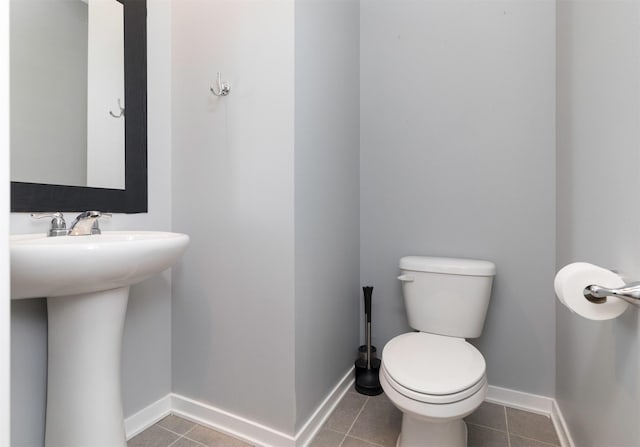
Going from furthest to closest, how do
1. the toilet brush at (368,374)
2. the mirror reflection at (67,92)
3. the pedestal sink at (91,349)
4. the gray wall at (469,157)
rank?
the toilet brush at (368,374), the gray wall at (469,157), the mirror reflection at (67,92), the pedestal sink at (91,349)

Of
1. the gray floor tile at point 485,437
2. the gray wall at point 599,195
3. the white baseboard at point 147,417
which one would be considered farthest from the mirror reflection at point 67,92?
the gray floor tile at point 485,437

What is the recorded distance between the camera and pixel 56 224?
105 centimetres

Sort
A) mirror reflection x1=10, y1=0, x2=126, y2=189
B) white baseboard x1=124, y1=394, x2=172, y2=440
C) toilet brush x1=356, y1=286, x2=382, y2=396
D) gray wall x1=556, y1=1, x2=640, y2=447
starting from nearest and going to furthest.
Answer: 1. gray wall x1=556, y1=1, x2=640, y2=447
2. mirror reflection x1=10, y1=0, x2=126, y2=189
3. white baseboard x1=124, y1=394, x2=172, y2=440
4. toilet brush x1=356, y1=286, x2=382, y2=396

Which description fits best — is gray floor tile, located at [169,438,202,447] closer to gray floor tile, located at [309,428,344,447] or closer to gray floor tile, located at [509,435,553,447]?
gray floor tile, located at [309,428,344,447]

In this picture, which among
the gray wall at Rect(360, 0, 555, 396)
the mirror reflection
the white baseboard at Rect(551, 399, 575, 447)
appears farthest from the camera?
the gray wall at Rect(360, 0, 555, 396)

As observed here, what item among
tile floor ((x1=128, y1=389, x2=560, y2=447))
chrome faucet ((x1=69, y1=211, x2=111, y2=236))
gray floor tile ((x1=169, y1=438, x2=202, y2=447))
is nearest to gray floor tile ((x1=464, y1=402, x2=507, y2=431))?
tile floor ((x1=128, y1=389, x2=560, y2=447))

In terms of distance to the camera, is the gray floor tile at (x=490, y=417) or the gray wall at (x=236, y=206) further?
the gray floor tile at (x=490, y=417)

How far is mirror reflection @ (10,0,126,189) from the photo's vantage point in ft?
3.45

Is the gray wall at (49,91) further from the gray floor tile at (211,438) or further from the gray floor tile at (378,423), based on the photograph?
the gray floor tile at (378,423)

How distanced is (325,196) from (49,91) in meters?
1.07

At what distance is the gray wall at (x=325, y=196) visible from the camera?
4.10 ft

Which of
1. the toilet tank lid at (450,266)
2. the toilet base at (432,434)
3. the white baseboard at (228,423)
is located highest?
the toilet tank lid at (450,266)

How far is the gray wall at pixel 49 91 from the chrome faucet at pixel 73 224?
13cm

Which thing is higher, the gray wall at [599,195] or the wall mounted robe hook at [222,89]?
the wall mounted robe hook at [222,89]
